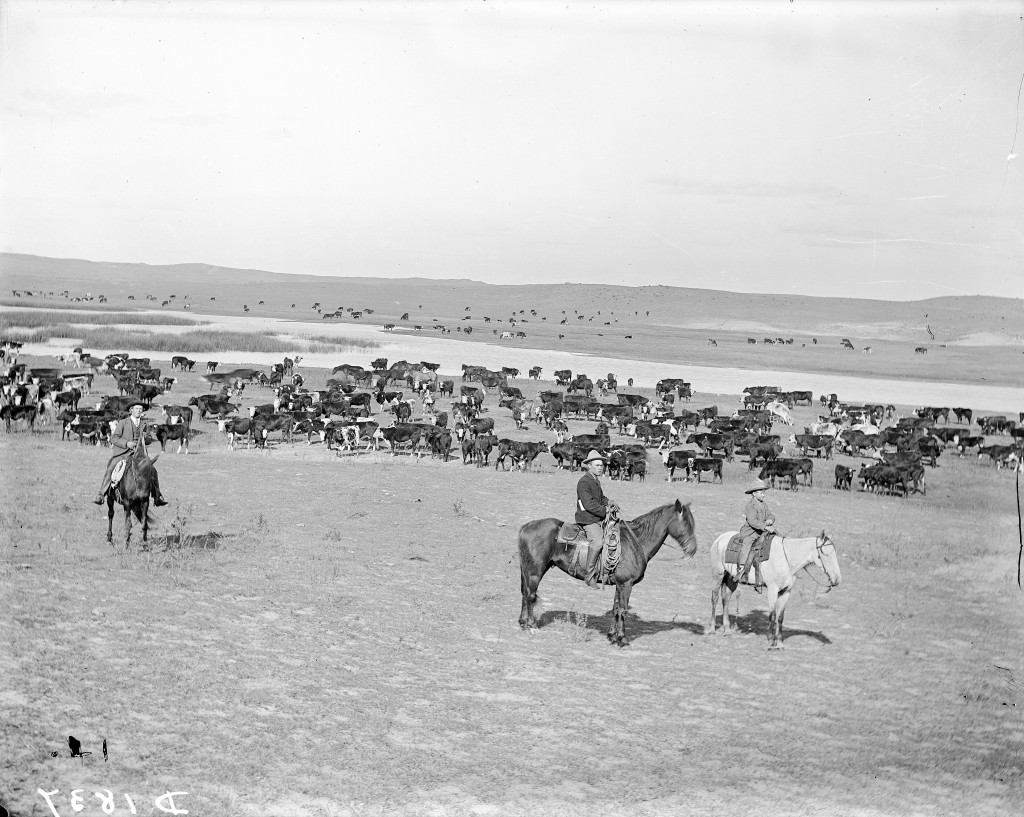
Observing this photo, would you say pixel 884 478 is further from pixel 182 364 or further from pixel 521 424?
pixel 182 364

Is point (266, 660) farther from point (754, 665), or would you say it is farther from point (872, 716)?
point (872, 716)

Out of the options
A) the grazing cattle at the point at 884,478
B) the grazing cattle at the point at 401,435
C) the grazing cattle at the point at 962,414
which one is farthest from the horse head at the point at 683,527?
the grazing cattle at the point at 962,414

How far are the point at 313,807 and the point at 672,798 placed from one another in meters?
2.75

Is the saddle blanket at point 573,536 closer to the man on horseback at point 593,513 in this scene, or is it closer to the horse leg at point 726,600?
the man on horseback at point 593,513

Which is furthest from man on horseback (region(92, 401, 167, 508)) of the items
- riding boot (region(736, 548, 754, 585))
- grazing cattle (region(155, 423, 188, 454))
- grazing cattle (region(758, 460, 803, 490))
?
grazing cattle (region(758, 460, 803, 490))

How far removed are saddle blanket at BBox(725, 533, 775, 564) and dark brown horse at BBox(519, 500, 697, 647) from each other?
0.80 meters

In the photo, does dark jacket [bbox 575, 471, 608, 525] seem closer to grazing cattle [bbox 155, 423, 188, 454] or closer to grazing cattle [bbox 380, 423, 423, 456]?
grazing cattle [bbox 380, 423, 423, 456]

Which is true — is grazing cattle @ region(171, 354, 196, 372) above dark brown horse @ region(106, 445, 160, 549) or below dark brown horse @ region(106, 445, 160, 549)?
above

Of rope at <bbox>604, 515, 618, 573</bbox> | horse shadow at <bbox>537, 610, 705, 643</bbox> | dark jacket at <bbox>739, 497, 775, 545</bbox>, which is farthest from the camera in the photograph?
horse shadow at <bbox>537, 610, 705, 643</bbox>

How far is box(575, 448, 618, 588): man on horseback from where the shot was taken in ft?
35.5

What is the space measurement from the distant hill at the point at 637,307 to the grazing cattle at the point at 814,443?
6013 centimetres

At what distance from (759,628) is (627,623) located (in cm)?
179

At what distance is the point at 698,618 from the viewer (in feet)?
42.2

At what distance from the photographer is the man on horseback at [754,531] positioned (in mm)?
11383
